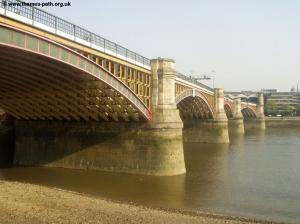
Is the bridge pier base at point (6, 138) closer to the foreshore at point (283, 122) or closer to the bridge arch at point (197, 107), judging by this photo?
the bridge arch at point (197, 107)

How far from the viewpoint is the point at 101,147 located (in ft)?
99.9

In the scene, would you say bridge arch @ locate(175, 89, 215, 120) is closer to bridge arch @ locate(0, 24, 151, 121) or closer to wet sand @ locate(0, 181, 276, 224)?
bridge arch @ locate(0, 24, 151, 121)

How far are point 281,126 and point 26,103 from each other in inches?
3972

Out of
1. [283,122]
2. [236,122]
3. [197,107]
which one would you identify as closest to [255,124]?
[283,122]

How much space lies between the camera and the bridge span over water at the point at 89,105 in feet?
72.5

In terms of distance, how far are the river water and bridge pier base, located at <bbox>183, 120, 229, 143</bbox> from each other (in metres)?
22.3

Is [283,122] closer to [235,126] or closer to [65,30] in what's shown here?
[235,126]

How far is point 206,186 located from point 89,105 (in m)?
10.5

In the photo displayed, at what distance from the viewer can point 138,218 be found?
52.7 ft

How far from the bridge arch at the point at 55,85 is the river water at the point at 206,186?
475 cm

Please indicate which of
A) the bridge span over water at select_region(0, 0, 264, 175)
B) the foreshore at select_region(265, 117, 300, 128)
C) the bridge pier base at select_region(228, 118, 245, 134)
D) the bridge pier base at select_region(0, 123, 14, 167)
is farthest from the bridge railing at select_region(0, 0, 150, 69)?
the foreshore at select_region(265, 117, 300, 128)

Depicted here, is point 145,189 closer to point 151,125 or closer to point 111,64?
point 151,125

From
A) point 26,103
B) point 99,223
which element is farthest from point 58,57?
point 26,103

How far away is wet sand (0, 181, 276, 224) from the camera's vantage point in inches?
595
